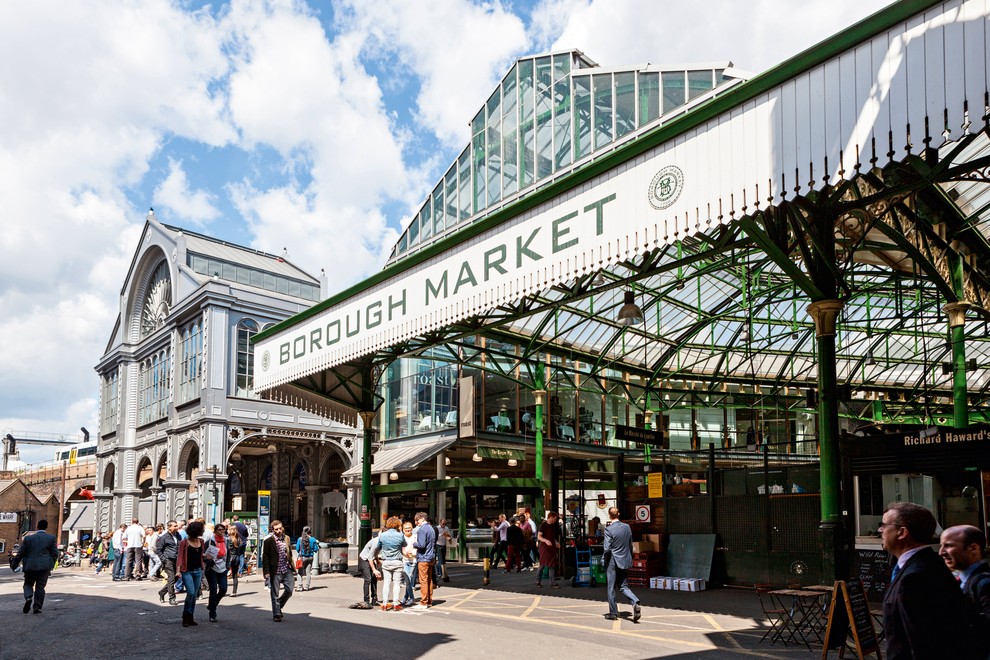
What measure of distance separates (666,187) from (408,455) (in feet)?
81.5

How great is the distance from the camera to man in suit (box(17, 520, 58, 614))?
15.3 m

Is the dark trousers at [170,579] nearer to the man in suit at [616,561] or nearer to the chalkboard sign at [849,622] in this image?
the man in suit at [616,561]

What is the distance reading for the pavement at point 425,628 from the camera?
10602mm

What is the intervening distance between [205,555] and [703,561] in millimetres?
9480

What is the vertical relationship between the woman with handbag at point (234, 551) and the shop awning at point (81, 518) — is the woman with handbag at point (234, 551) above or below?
above

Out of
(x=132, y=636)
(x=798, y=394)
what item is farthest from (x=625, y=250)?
(x=798, y=394)

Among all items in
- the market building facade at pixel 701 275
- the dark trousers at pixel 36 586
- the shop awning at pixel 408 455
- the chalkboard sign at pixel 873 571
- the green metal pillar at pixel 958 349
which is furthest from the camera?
the shop awning at pixel 408 455

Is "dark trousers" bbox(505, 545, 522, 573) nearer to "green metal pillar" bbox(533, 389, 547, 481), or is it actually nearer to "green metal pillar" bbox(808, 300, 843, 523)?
"green metal pillar" bbox(533, 389, 547, 481)

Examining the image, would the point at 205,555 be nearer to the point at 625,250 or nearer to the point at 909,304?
the point at 625,250

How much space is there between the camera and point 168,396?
42938 mm

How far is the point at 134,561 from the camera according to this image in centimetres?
2611

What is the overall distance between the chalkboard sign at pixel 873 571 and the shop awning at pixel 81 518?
4520cm

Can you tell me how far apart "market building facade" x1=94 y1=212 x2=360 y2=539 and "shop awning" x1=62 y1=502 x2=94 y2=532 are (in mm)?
756

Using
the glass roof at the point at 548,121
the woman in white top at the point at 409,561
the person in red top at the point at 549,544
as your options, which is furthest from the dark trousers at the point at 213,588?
the glass roof at the point at 548,121
